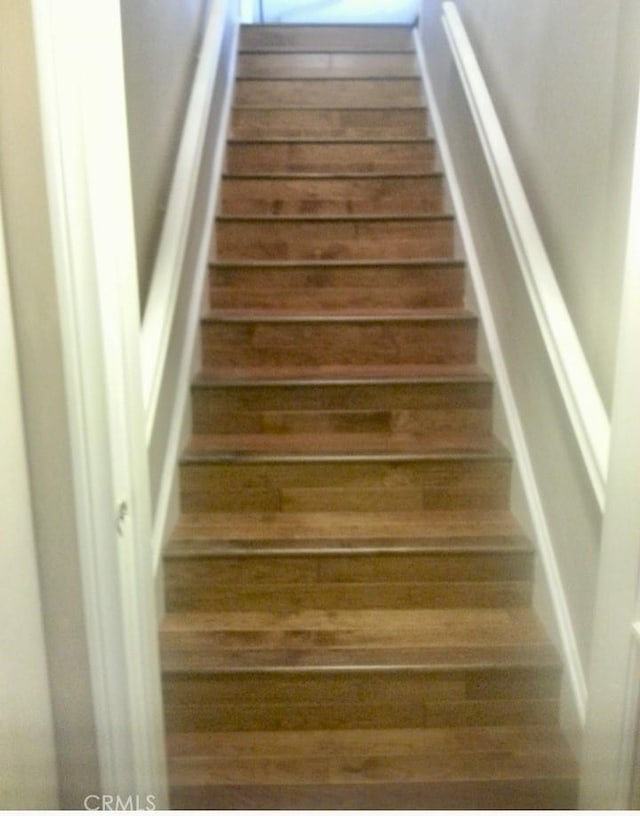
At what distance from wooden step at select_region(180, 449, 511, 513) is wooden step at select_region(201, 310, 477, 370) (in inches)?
19.6

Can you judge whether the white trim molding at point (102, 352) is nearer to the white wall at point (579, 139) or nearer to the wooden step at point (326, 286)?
the white wall at point (579, 139)

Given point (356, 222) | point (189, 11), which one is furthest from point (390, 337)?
point (189, 11)

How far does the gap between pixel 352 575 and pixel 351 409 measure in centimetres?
60

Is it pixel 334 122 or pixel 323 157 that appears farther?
pixel 334 122

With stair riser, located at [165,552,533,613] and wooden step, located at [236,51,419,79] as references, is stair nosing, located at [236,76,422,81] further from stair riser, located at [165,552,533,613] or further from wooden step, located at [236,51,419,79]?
stair riser, located at [165,552,533,613]

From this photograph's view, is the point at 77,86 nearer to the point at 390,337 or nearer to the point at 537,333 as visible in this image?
the point at 537,333

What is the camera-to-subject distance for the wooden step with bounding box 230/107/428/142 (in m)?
3.41

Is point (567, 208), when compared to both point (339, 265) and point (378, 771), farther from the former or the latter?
point (378, 771)

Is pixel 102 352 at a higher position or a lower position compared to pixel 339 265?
lower

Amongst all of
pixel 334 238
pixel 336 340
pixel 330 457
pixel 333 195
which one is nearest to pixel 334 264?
pixel 334 238

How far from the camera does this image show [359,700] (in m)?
1.75

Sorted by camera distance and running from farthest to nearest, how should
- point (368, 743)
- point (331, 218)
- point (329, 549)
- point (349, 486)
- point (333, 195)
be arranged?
point (333, 195) < point (331, 218) < point (349, 486) < point (329, 549) < point (368, 743)

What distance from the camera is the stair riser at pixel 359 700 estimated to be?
1729 millimetres

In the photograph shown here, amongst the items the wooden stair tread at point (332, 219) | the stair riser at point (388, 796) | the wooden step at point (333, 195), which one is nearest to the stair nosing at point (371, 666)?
the stair riser at point (388, 796)
